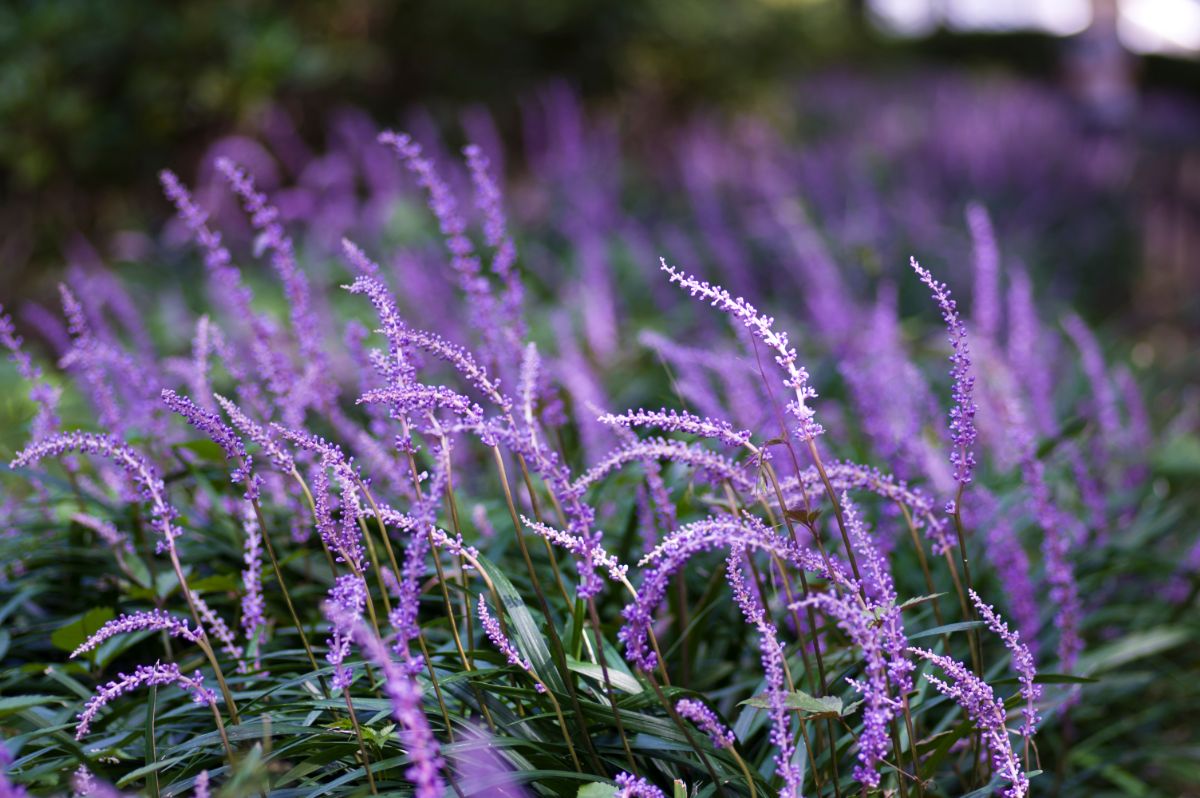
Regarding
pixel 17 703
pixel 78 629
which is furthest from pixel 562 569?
pixel 17 703

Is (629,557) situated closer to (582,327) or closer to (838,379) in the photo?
(838,379)

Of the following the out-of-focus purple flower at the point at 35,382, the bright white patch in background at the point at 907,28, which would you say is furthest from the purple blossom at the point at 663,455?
the bright white patch in background at the point at 907,28

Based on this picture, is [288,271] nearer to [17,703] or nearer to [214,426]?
[214,426]

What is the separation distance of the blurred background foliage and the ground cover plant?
135 inches

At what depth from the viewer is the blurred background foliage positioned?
709 cm

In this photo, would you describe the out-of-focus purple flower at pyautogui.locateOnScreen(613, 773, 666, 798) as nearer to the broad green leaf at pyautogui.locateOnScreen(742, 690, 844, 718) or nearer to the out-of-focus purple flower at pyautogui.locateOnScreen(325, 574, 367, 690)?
the broad green leaf at pyautogui.locateOnScreen(742, 690, 844, 718)

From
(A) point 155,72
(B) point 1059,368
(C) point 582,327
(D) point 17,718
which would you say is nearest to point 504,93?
(A) point 155,72

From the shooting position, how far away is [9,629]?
244cm

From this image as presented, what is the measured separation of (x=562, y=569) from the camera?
2643 millimetres

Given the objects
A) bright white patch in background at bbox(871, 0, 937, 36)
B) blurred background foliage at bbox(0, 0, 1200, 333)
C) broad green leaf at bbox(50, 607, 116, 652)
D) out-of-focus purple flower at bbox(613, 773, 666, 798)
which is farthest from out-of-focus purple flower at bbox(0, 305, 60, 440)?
bright white patch in background at bbox(871, 0, 937, 36)

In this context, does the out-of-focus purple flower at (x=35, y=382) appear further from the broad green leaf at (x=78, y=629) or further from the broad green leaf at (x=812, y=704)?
the broad green leaf at (x=812, y=704)

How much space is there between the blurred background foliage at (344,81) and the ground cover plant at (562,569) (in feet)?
11.2

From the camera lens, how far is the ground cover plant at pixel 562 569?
1659 mm

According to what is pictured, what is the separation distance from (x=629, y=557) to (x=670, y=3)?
31.1ft
